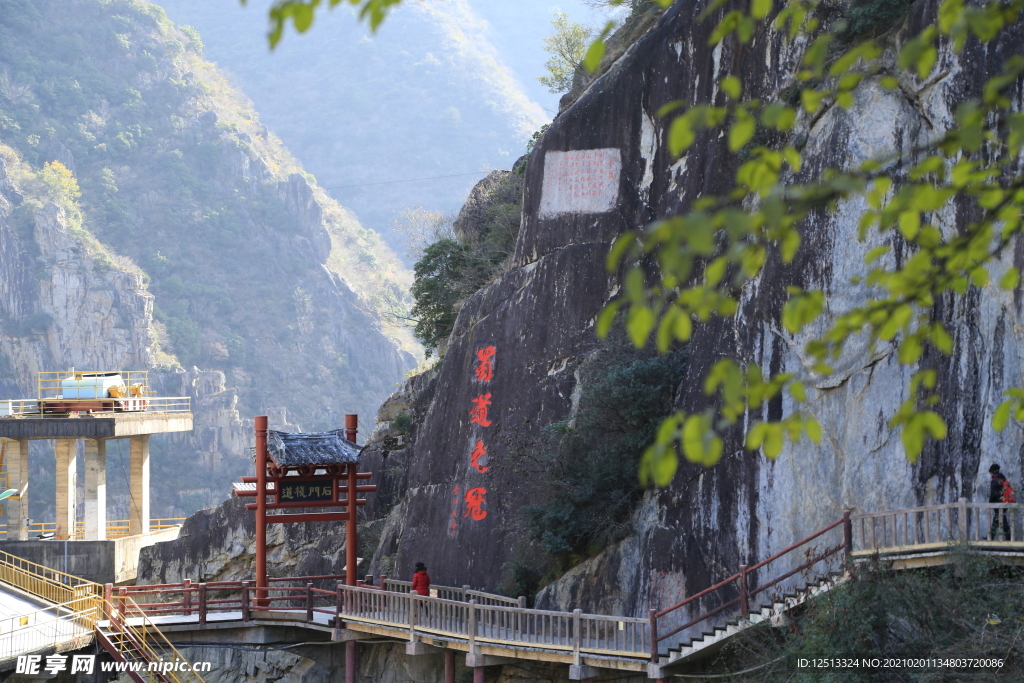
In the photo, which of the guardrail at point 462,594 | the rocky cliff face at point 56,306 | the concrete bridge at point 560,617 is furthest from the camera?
the rocky cliff face at point 56,306

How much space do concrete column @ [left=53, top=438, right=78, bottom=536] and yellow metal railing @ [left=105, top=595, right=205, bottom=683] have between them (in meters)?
15.9

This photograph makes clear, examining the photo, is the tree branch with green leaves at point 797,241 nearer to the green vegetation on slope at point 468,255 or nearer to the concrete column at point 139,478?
the green vegetation on slope at point 468,255

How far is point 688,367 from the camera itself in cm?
1558

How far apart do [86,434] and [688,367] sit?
2144cm

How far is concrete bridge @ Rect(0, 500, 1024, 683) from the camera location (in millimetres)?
11555

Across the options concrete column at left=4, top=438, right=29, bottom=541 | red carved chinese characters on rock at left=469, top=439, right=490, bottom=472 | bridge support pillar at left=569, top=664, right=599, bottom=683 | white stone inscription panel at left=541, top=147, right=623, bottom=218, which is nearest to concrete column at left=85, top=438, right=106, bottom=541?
concrete column at left=4, top=438, right=29, bottom=541

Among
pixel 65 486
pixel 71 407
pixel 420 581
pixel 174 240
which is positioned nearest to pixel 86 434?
pixel 71 407

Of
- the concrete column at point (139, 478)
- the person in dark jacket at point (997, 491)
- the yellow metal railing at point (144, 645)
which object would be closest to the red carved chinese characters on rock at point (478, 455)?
the yellow metal railing at point (144, 645)

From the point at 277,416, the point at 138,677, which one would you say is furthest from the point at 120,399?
the point at 277,416

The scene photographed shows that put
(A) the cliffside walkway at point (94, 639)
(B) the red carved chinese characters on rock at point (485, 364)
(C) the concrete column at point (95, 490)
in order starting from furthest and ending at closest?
(C) the concrete column at point (95, 490) < (B) the red carved chinese characters on rock at point (485, 364) < (A) the cliffside walkway at point (94, 639)

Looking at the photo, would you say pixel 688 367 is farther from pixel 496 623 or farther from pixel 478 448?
pixel 478 448

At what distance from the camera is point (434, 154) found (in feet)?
345

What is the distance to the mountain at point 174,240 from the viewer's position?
64.1m

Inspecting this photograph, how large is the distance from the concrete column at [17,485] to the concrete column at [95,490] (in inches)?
78.4
